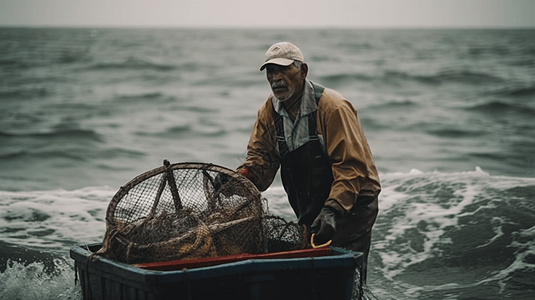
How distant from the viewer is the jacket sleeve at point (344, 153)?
3859 millimetres

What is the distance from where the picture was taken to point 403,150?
14.5 m

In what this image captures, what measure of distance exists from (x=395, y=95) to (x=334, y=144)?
22094 millimetres

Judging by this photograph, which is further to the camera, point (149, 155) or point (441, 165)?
point (149, 155)

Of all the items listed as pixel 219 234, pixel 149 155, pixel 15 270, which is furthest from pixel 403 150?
→ pixel 219 234

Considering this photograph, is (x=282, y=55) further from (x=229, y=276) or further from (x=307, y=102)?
(x=229, y=276)

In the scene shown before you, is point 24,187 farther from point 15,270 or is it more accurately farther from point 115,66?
point 115,66

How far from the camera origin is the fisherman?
153 inches

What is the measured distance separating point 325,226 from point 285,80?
3.03 feet

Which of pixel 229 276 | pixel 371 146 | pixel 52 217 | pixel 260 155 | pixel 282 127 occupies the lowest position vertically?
pixel 371 146

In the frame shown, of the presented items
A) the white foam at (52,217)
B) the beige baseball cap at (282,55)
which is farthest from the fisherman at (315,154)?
the white foam at (52,217)

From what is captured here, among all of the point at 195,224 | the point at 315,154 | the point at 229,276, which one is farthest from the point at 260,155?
the point at 229,276

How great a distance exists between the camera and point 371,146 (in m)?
15.5

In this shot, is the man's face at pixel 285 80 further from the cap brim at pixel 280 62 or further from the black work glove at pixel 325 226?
the black work glove at pixel 325 226

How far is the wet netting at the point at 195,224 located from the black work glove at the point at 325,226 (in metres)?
0.10
